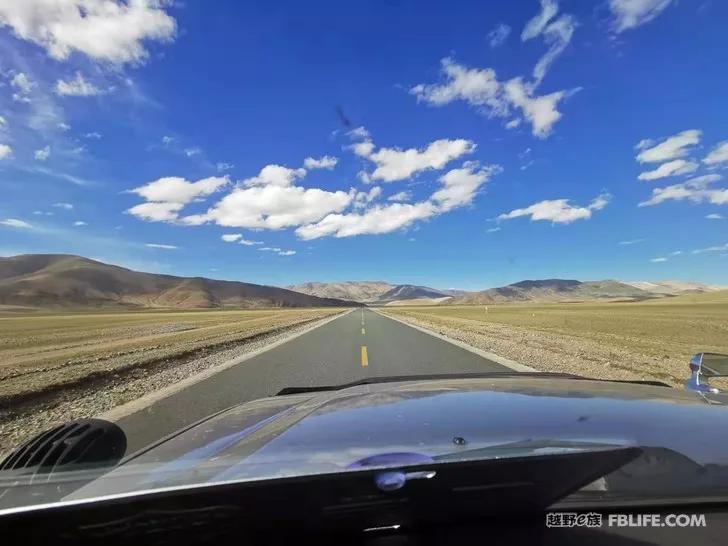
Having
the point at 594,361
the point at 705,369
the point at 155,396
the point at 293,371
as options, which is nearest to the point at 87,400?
the point at 155,396

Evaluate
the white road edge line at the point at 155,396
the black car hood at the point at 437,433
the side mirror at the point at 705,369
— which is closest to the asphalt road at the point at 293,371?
the white road edge line at the point at 155,396

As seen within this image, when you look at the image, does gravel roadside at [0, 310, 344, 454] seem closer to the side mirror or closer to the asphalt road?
the asphalt road

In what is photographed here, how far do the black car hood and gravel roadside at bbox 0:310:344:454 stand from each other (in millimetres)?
4877

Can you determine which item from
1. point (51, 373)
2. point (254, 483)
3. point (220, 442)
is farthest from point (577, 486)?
point (51, 373)

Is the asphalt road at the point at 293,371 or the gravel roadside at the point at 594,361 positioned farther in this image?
the gravel roadside at the point at 594,361

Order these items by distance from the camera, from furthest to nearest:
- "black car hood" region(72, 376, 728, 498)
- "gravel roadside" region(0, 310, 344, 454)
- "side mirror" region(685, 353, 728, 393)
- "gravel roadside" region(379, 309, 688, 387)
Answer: "gravel roadside" region(379, 309, 688, 387) → "gravel roadside" region(0, 310, 344, 454) → "side mirror" region(685, 353, 728, 393) → "black car hood" region(72, 376, 728, 498)

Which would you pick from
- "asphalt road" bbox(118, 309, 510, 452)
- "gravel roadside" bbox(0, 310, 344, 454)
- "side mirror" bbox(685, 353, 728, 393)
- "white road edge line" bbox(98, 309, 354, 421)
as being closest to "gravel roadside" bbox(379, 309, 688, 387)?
"asphalt road" bbox(118, 309, 510, 452)

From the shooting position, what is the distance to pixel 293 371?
41.0 feet


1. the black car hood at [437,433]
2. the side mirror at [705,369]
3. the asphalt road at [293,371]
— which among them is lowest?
the asphalt road at [293,371]

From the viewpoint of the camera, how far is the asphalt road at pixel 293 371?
7.64 m

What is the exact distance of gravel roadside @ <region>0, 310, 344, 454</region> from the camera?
7.96 metres

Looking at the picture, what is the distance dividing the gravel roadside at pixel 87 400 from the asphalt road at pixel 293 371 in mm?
1111

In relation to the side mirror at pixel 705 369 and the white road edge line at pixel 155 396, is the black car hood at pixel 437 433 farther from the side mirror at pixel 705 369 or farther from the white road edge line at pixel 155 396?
the white road edge line at pixel 155 396

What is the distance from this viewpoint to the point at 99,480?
2.24 metres
